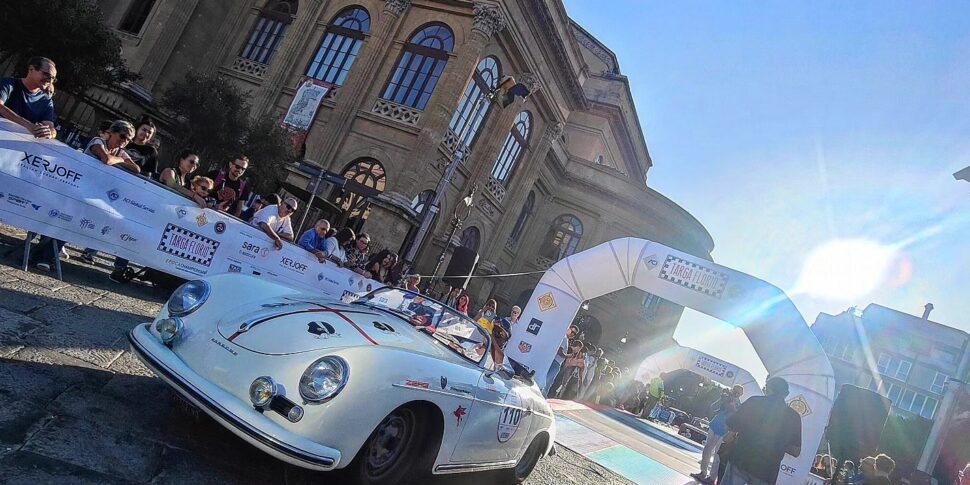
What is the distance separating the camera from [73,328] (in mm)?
4230

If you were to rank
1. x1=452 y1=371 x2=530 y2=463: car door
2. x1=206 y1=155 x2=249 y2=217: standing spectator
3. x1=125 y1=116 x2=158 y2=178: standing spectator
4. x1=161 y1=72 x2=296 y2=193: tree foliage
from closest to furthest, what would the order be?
x1=452 y1=371 x2=530 y2=463: car door → x1=125 y1=116 x2=158 y2=178: standing spectator → x1=206 y1=155 x2=249 y2=217: standing spectator → x1=161 y1=72 x2=296 y2=193: tree foliage

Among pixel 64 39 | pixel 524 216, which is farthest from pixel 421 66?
pixel 524 216

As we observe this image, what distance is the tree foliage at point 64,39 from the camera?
15.3 metres

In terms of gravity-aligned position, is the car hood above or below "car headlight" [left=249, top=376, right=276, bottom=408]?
above

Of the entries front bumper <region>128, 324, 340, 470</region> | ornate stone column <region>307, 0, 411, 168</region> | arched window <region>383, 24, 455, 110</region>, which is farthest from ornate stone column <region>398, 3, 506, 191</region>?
front bumper <region>128, 324, 340, 470</region>

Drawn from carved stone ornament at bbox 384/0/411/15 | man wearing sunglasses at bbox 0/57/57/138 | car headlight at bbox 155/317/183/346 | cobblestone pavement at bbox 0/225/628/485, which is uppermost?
carved stone ornament at bbox 384/0/411/15

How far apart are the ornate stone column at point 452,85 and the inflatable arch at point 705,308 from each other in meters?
9.50

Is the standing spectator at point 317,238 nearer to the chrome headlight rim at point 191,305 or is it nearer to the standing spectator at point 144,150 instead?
the standing spectator at point 144,150

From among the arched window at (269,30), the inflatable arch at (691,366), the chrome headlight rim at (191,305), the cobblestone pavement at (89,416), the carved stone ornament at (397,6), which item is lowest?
the cobblestone pavement at (89,416)

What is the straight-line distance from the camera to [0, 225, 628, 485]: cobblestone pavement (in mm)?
2488

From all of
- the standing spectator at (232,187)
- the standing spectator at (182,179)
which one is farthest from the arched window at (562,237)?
the standing spectator at (182,179)

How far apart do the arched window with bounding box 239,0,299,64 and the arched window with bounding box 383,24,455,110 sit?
21.3ft

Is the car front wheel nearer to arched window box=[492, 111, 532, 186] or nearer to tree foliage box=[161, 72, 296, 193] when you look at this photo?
tree foliage box=[161, 72, 296, 193]

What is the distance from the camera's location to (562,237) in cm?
3166
